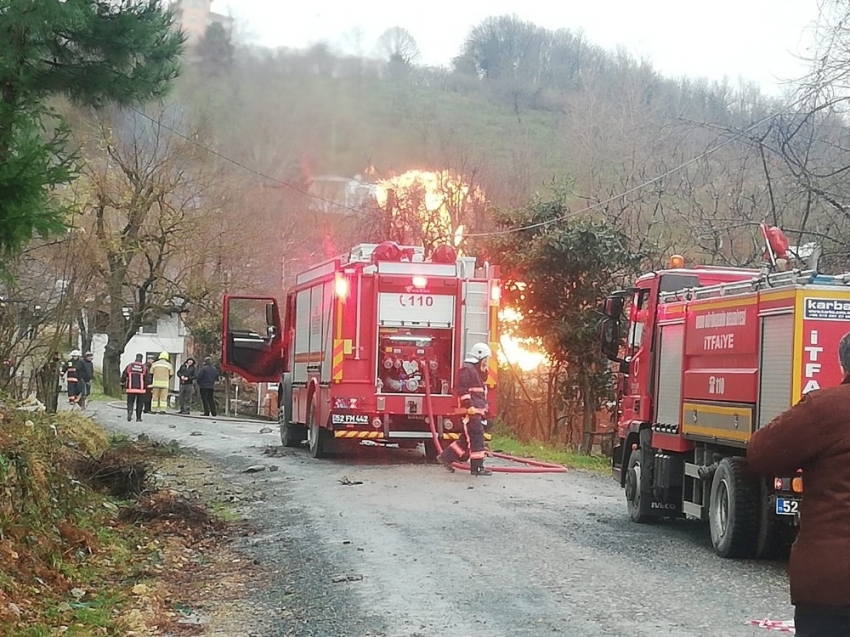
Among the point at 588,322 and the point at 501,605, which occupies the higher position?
the point at 588,322

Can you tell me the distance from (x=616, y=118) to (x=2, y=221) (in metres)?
22.1

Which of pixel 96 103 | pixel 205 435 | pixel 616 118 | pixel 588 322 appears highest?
pixel 616 118

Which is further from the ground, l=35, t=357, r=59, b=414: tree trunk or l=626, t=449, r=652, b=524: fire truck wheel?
l=35, t=357, r=59, b=414: tree trunk

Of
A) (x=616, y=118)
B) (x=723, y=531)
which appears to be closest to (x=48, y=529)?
(x=723, y=531)

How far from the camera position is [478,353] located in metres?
14.6

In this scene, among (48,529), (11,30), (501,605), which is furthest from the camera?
(11,30)

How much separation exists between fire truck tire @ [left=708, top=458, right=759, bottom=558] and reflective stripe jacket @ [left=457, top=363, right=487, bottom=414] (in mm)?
5299

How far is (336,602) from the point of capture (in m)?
7.00

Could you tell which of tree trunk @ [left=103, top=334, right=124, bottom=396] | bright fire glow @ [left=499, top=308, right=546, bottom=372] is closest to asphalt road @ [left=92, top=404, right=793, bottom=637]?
bright fire glow @ [left=499, top=308, right=546, bottom=372]

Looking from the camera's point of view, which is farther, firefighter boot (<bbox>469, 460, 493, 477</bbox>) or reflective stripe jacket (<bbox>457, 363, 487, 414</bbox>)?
firefighter boot (<bbox>469, 460, 493, 477</bbox>)

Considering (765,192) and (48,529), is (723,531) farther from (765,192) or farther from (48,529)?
(765,192)

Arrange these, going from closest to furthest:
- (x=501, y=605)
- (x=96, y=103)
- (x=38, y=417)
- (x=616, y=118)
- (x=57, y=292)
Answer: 1. (x=501, y=605)
2. (x=96, y=103)
3. (x=38, y=417)
4. (x=57, y=292)
5. (x=616, y=118)

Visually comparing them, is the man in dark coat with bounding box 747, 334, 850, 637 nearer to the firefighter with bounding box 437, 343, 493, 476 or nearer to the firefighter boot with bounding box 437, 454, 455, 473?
the firefighter with bounding box 437, 343, 493, 476

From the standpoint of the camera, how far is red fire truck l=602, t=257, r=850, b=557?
26.2 ft
